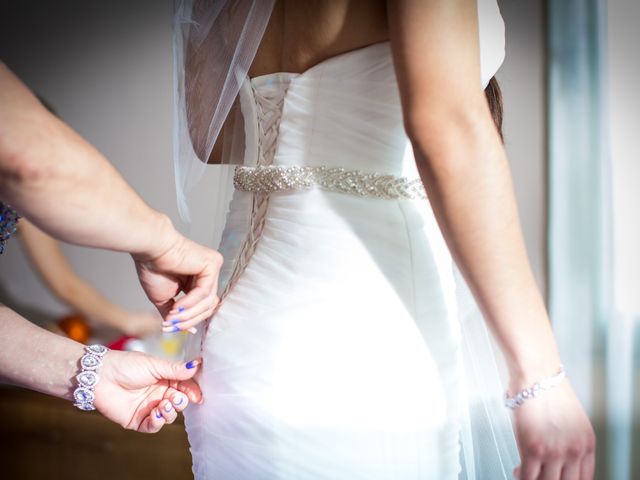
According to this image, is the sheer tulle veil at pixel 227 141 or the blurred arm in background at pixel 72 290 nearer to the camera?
the sheer tulle veil at pixel 227 141

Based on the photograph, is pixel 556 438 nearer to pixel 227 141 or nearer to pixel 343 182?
pixel 343 182

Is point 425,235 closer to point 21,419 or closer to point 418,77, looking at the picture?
point 418,77

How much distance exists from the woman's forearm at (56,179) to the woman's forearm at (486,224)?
0.21 meters

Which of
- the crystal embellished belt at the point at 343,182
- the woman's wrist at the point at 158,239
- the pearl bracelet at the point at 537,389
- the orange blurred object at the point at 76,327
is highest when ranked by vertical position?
the crystal embellished belt at the point at 343,182

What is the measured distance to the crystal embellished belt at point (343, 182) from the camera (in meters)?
0.48

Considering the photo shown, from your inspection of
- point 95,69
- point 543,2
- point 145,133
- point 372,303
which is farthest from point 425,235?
point 95,69

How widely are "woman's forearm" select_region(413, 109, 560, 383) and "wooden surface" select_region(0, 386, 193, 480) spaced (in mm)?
1278

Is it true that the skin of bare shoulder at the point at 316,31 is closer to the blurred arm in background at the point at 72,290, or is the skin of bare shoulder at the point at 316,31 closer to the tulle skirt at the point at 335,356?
the tulle skirt at the point at 335,356

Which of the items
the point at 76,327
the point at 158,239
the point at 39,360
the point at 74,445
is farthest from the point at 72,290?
the point at 158,239

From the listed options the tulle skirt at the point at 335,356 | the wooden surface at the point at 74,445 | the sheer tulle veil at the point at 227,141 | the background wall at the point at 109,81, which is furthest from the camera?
the background wall at the point at 109,81

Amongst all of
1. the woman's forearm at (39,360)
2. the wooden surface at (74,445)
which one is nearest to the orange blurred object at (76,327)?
the wooden surface at (74,445)

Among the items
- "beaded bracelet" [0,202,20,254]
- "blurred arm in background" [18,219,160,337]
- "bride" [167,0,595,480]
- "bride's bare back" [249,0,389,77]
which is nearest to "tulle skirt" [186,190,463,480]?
"bride" [167,0,595,480]

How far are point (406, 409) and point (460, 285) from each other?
0.79 ft

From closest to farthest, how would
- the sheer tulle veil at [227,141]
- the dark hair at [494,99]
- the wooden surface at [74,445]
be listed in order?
the sheer tulle veil at [227,141], the dark hair at [494,99], the wooden surface at [74,445]
